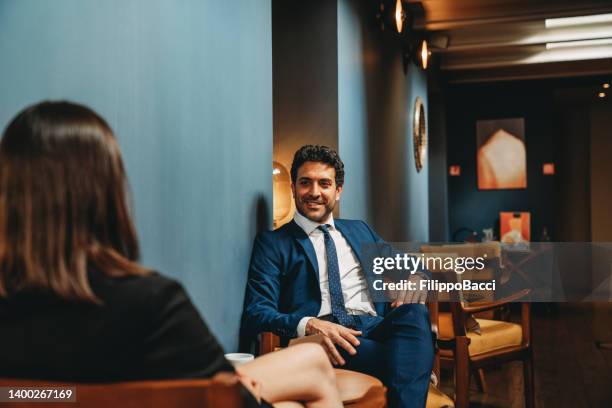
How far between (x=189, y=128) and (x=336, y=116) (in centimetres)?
170

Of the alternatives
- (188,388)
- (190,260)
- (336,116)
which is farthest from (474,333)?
(188,388)

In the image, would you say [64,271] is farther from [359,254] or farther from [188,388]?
[359,254]

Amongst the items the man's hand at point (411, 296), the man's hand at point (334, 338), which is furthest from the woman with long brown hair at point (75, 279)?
the man's hand at point (411, 296)

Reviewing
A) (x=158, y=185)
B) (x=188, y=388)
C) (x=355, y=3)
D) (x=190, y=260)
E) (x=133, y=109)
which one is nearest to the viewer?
(x=188, y=388)

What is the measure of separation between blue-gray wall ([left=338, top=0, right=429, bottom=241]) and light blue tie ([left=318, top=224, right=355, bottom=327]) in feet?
2.88

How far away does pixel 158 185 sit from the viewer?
1.73 meters

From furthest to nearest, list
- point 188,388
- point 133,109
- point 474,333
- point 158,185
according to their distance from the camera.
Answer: point 474,333
point 158,185
point 133,109
point 188,388

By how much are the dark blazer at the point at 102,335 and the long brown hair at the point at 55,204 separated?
0.9 inches

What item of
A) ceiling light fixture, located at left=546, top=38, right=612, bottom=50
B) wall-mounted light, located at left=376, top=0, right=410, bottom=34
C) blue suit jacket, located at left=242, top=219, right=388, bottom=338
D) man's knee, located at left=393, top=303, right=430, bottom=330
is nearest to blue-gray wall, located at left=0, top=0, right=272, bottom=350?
blue suit jacket, located at left=242, top=219, right=388, bottom=338

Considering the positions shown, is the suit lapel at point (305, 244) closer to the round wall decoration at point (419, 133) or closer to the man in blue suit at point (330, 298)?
the man in blue suit at point (330, 298)

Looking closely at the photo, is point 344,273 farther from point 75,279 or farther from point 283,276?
point 75,279

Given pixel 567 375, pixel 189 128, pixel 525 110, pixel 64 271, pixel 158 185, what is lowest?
pixel 567 375

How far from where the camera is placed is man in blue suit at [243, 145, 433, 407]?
2.21 m

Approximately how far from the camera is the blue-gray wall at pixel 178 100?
132 centimetres
